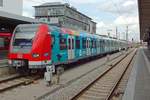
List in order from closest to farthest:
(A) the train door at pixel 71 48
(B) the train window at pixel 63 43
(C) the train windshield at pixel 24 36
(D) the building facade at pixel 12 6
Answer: (C) the train windshield at pixel 24 36 → (B) the train window at pixel 63 43 → (A) the train door at pixel 71 48 → (D) the building facade at pixel 12 6

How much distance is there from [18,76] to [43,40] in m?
2.25

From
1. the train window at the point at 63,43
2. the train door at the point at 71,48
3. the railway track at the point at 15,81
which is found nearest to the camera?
the railway track at the point at 15,81

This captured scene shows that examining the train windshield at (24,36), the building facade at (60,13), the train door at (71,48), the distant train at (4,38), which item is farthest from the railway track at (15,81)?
the building facade at (60,13)

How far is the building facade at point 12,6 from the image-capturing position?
4623 centimetres

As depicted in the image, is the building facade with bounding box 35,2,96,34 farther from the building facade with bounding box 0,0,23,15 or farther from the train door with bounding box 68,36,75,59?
the train door with bounding box 68,36,75,59

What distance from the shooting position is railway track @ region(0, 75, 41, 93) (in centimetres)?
1386

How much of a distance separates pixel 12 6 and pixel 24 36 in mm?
32830

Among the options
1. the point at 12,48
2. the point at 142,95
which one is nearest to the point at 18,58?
the point at 12,48

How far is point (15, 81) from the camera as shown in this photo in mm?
15719

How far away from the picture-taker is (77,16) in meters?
106

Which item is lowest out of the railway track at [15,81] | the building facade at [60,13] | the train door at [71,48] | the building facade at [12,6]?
the railway track at [15,81]

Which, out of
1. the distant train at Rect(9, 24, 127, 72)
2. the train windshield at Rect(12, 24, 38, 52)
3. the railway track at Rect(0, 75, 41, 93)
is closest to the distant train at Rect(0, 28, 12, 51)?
the distant train at Rect(9, 24, 127, 72)

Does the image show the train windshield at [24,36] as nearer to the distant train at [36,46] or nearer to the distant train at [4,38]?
the distant train at [36,46]

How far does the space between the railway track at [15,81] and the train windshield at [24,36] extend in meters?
1.52
